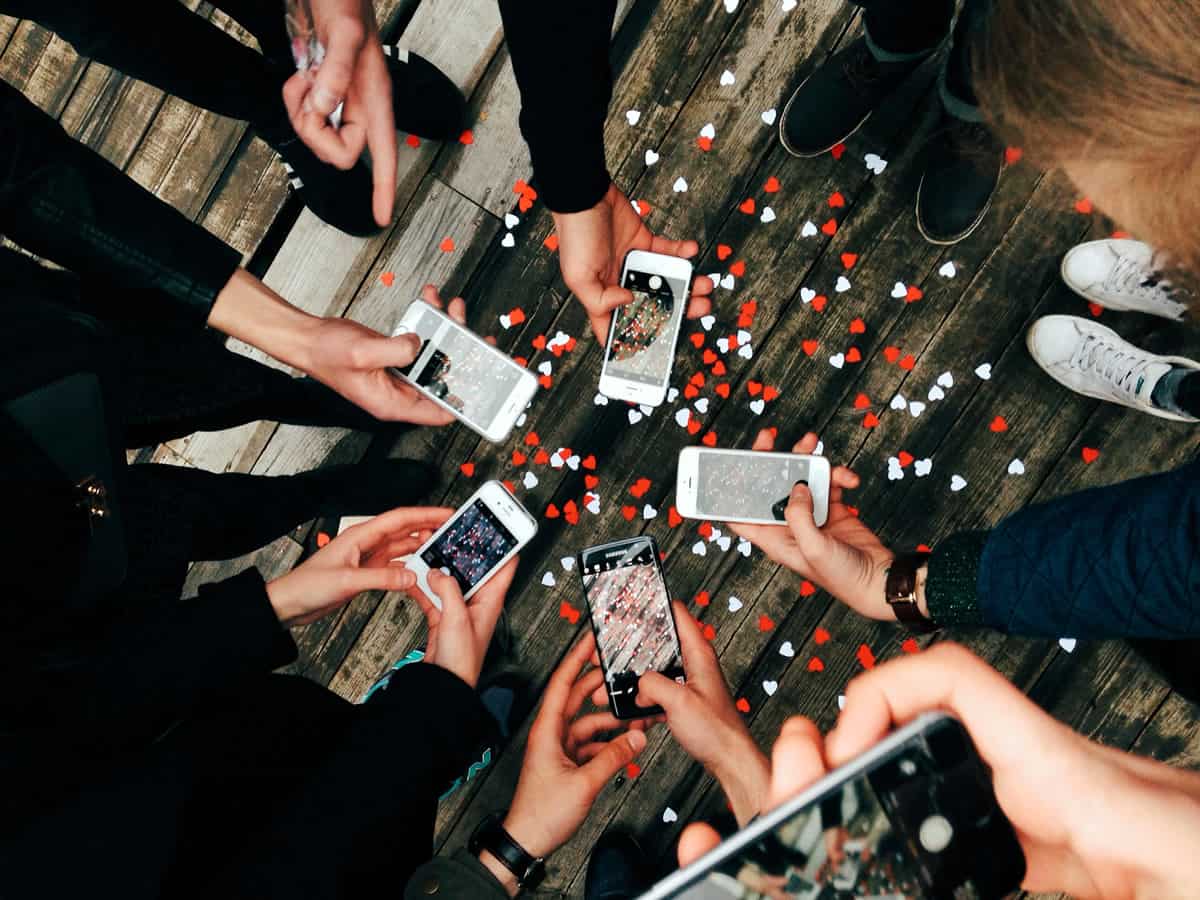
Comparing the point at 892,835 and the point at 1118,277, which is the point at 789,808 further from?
the point at 1118,277

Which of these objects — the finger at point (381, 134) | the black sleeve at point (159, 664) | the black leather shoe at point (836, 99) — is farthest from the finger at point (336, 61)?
the black leather shoe at point (836, 99)

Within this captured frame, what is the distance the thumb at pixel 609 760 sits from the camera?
198cm

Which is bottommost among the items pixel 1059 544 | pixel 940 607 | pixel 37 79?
pixel 37 79

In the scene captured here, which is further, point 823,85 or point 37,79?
point 37,79

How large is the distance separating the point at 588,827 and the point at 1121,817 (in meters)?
1.67

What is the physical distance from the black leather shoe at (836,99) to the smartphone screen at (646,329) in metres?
0.64

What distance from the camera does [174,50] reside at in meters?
1.86

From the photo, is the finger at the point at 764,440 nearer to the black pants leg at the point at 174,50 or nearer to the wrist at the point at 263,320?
the wrist at the point at 263,320

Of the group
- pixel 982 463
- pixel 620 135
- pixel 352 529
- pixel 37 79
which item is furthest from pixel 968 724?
pixel 37 79

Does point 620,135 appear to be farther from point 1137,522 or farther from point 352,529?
point 1137,522

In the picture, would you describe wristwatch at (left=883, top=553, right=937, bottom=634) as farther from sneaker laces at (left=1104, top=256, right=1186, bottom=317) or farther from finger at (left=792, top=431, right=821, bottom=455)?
sneaker laces at (left=1104, top=256, right=1186, bottom=317)

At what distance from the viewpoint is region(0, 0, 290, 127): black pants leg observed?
5.57 ft

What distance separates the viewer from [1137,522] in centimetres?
139

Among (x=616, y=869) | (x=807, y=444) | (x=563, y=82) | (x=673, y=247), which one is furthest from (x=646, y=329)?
(x=616, y=869)
